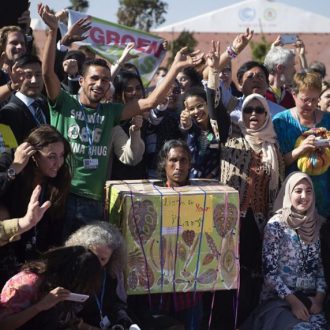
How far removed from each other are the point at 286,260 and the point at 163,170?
111cm

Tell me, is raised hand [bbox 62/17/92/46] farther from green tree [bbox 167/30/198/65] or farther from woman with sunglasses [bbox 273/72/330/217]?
green tree [bbox 167/30/198/65]

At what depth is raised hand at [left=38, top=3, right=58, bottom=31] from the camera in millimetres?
4949

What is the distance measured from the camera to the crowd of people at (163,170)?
4.69m

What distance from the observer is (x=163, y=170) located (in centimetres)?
527

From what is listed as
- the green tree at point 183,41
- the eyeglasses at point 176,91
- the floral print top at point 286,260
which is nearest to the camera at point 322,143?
the floral print top at point 286,260

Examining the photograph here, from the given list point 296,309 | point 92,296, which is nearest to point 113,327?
point 92,296

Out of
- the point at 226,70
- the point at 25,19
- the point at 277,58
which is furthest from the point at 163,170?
the point at 277,58

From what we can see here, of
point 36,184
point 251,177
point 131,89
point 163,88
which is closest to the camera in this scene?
point 36,184

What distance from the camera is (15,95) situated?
5.36m

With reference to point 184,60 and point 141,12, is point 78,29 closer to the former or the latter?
point 184,60

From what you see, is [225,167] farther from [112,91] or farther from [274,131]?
[112,91]

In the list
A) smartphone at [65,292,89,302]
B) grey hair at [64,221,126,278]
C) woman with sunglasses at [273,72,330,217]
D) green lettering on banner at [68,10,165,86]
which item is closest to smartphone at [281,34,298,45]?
green lettering on banner at [68,10,165,86]

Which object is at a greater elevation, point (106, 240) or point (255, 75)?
point (255, 75)

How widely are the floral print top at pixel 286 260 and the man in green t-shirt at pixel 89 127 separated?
1224mm
